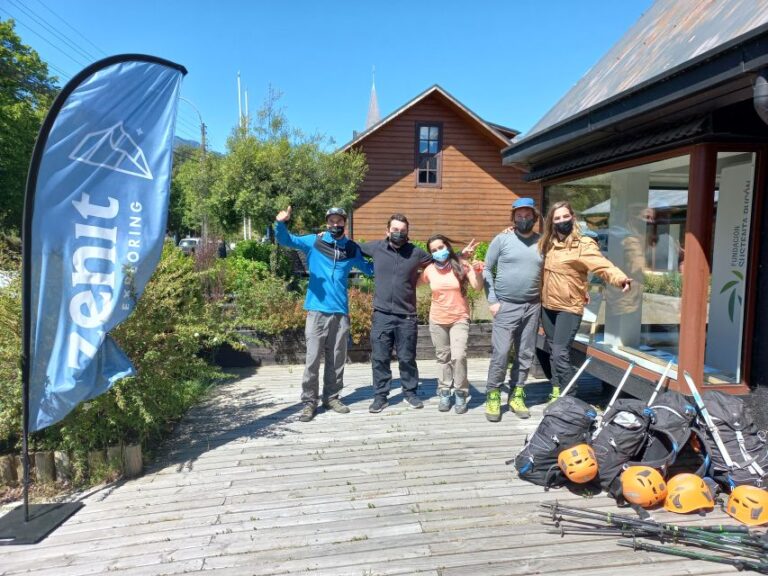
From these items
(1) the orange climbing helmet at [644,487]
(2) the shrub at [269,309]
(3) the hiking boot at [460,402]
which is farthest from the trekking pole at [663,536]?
(2) the shrub at [269,309]

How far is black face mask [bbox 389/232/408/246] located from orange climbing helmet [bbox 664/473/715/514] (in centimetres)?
283

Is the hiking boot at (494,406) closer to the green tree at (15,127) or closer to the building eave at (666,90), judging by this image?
the building eave at (666,90)

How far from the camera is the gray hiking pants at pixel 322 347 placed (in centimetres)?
457

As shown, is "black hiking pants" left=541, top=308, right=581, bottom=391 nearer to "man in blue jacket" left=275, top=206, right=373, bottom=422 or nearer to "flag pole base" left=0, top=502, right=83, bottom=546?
"man in blue jacket" left=275, top=206, right=373, bottom=422

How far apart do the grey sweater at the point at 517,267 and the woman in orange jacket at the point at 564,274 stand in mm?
100

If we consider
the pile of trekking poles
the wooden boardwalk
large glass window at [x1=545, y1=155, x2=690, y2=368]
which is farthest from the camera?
large glass window at [x1=545, y1=155, x2=690, y2=368]

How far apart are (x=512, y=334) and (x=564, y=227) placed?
42.3 inches

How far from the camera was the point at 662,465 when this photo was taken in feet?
10.00

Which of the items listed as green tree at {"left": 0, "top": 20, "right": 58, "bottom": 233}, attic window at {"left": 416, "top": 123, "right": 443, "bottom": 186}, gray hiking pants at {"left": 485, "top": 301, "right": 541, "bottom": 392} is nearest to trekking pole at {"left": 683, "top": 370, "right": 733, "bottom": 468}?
gray hiking pants at {"left": 485, "top": 301, "right": 541, "bottom": 392}

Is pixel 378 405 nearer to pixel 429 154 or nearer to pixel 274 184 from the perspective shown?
pixel 274 184

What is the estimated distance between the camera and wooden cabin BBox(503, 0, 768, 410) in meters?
3.07

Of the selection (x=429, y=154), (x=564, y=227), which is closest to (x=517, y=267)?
(x=564, y=227)

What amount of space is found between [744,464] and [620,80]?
123 inches

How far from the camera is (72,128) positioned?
9.29 ft
